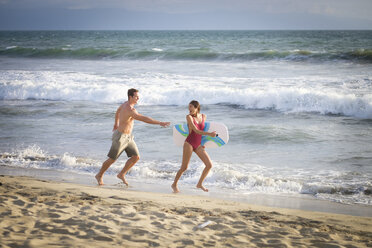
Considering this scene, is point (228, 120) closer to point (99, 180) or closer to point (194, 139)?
point (194, 139)

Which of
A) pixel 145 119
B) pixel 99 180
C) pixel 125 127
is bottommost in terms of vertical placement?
pixel 99 180

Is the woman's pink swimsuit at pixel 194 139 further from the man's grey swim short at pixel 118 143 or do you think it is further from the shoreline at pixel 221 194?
the man's grey swim short at pixel 118 143

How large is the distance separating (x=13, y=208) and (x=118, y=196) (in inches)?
56.3

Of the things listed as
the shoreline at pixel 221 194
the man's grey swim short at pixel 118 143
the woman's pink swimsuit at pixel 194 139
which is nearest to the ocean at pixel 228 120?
the shoreline at pixel 221 194

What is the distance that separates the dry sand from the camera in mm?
3889

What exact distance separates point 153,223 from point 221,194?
80.7 inches

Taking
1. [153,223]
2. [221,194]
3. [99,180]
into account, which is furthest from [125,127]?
[153,223]

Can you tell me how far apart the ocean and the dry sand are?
1.26m

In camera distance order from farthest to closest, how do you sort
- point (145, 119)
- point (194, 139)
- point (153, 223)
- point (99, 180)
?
point (99, 180), point (194, 139), point (145, 119), point (153, 223)

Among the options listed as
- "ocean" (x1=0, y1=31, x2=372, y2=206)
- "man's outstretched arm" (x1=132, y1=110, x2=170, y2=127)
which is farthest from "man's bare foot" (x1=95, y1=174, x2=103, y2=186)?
"man's outstretched arm" (x1=132, y1=110, x2=170, y2=127)

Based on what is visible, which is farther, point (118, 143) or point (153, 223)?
point (118, 143)

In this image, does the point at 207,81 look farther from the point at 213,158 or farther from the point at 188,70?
the point at 213,158

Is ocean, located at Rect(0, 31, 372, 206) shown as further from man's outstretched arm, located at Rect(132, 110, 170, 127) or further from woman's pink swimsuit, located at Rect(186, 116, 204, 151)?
man's outstretched arm, located at Rect(132, 110, 170, 127)

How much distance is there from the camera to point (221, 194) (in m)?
6.19
